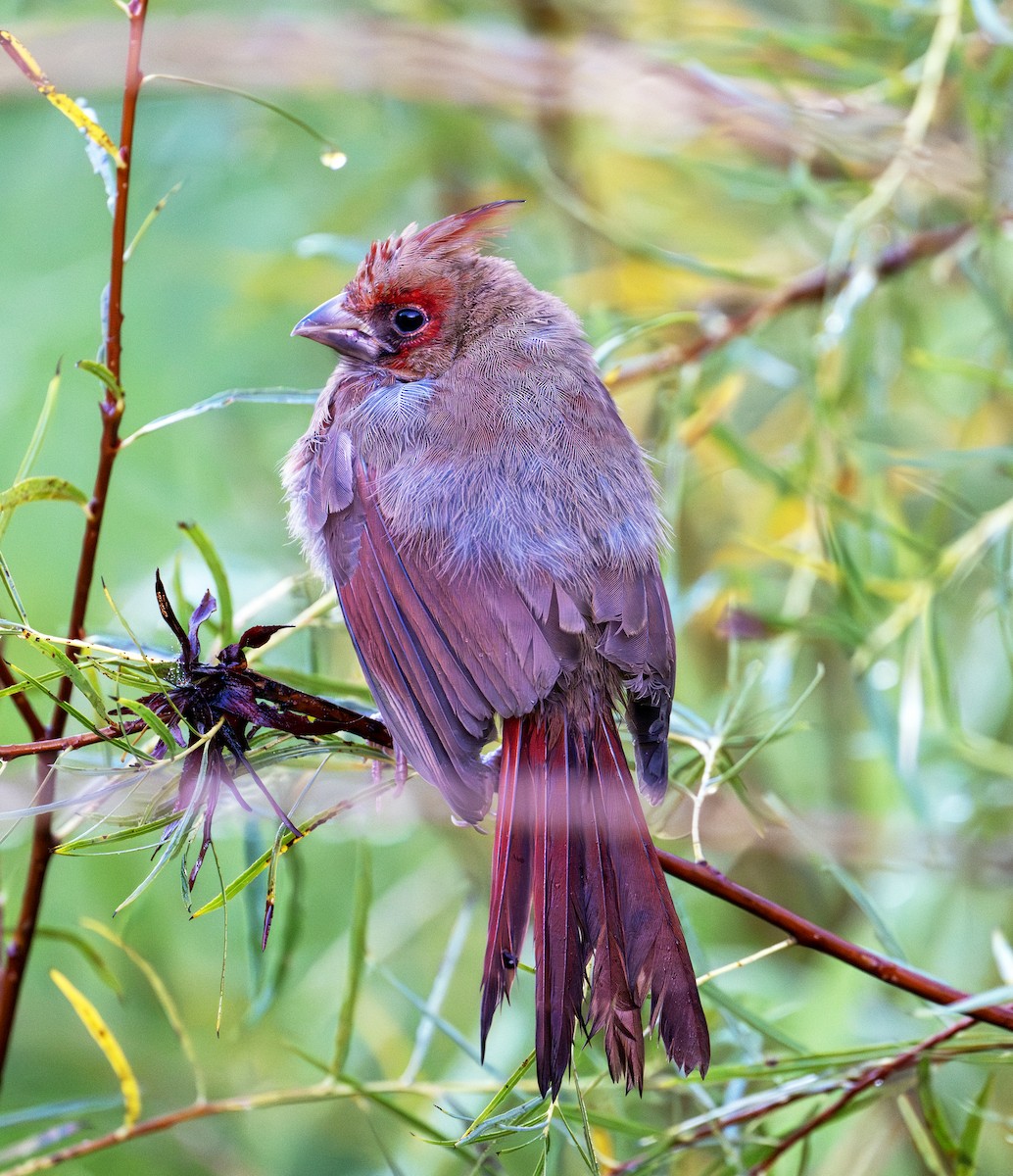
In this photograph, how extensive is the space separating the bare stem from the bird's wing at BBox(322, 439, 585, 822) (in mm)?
470

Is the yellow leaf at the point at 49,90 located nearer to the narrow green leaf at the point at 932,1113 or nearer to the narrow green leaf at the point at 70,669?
the narrow green leaf at the point at 70,669

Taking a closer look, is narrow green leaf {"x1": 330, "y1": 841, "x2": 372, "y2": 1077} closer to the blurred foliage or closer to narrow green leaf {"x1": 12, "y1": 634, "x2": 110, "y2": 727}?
the blurred foliage

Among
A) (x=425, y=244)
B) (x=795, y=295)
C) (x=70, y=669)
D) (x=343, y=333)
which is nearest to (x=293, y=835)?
(x=70, y=669)

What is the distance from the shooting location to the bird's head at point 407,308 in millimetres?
2498

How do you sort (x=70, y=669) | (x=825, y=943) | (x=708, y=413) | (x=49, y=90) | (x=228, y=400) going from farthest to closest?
(x=708, y=413) → (x=228, y=400) → (x=825, y=943) → (x=49, y=90) → (x=70, y=669)

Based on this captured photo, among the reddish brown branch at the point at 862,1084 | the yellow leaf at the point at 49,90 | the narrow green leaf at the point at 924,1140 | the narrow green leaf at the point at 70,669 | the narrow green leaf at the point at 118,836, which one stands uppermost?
A: the yellow leaf at the point at 49,90

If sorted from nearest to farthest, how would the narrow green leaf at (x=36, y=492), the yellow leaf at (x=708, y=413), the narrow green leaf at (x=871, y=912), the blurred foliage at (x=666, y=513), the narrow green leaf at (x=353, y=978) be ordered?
the narrow green leaf at (x=36, y=492), the narrow green leaf at (x=871, y=912), the narrow green leaf at (x=353, y=978), the blurred foliage at (x=666, y=513), the yellow leaf at (x=708, y=413)

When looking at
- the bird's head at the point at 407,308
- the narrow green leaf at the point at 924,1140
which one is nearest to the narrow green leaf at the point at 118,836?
the narrow green leaf at the point at 924,1140

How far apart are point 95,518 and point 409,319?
44.4 inches

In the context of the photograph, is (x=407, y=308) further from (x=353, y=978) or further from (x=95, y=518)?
(x=353, y=978)

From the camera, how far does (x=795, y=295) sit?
117 inches

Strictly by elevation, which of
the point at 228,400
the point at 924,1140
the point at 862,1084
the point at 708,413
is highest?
the point at 708,413

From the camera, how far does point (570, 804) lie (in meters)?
1.76

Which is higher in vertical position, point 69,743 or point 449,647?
point 449,647
